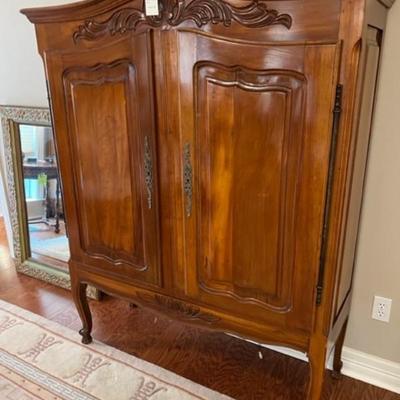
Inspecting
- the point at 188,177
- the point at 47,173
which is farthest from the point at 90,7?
the point at 47,173

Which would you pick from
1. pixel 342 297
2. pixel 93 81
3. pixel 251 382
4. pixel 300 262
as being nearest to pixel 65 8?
pixel 93 81

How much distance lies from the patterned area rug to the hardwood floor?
7 cm

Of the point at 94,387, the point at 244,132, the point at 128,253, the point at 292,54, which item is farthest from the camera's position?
the point at 94,387

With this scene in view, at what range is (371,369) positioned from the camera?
5.86 feet

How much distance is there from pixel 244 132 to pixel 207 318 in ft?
2.44

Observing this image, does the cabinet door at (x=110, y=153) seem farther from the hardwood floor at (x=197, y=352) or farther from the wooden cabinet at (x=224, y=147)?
the hardwood floor at (x=197, y=352)

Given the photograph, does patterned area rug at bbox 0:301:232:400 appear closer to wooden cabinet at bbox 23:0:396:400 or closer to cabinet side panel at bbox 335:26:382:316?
wooden cabinet at bbox 23:0:396:400

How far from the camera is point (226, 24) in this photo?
1129 mm

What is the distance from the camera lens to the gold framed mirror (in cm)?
241

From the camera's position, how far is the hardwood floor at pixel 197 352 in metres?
1.76

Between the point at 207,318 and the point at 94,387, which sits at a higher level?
the point at 207,318

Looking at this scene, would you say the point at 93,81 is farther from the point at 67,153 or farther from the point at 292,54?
the point at 292,54

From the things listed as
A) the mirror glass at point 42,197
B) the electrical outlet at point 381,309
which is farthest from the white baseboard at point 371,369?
the mirror glass at point 42,197

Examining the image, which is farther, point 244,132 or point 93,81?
point 93,81
